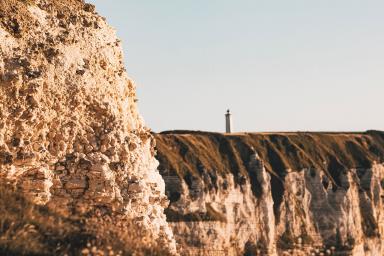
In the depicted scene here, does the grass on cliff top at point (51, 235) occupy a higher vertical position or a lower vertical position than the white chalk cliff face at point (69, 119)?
lower

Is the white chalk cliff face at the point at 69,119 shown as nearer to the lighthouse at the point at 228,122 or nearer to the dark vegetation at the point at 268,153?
the dark vegetation at the point at 268,153

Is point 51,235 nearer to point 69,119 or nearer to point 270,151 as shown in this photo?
point 69,119

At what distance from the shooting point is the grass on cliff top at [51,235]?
10477mm

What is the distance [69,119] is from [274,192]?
8210cm

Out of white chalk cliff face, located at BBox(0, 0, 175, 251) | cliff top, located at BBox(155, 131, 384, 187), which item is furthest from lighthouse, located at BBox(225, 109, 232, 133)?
white chalk cliff face, located at BBox(0, 0, 175, 251)

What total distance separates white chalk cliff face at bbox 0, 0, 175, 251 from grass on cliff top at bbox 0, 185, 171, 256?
219 cm

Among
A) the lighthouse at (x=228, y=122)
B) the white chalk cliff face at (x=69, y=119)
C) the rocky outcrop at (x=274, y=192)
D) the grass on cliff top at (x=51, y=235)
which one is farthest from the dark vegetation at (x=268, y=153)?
the grass on cliff top at (x=51, y=235)

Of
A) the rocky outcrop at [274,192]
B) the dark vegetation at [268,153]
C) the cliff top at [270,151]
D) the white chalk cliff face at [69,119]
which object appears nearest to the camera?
the white chalk cliff face at [69,119]

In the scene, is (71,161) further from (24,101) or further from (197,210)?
(197,210)

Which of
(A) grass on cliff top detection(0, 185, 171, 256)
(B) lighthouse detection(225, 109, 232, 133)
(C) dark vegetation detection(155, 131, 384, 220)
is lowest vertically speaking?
(A) grass on cliff top detection(0, 185, 171, 256)

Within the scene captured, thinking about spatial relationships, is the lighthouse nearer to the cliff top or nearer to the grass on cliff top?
the cliff top

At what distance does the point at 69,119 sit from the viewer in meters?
17.6

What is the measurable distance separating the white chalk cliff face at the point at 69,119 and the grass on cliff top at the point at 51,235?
7.19 ft

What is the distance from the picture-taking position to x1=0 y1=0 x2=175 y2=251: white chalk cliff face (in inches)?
637
